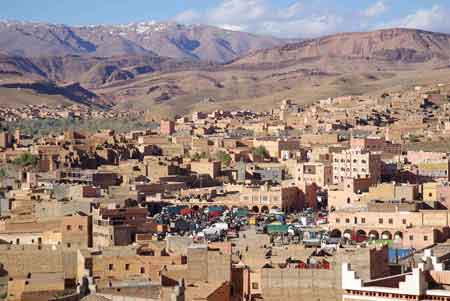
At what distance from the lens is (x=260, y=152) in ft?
190

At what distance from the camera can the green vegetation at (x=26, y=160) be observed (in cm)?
5226

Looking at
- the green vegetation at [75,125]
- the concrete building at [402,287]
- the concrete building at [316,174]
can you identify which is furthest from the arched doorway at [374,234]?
the green vegetation at [75,125]

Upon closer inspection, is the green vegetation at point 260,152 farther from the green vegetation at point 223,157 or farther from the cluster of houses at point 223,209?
the green vegetation at point 223,157

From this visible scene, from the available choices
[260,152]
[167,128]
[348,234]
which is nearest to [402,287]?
[348,234]

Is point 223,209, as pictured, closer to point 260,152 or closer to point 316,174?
point 316,174

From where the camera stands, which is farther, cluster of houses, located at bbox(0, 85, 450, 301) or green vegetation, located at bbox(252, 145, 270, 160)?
green vegetation, located at bbox(252, 145, 270, 160)

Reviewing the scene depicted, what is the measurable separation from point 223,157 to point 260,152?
9.45 ft

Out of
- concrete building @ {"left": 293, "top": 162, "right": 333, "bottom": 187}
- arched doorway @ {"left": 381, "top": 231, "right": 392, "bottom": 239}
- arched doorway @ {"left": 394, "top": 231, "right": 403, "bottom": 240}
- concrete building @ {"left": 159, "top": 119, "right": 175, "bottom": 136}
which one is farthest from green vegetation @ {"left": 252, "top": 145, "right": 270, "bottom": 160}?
arched doorway @ {"left": 394, "top": 231, "right": 403, "bottom": 240}

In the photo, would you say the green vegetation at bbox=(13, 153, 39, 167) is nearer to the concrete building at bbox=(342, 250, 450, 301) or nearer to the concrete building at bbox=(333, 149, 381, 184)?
Result: the concrete building at bbox=(333, 149, 381, 184)

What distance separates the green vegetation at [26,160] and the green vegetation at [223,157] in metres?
8.59

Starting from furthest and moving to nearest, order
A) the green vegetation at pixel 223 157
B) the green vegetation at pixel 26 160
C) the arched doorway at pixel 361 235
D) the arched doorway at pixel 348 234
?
the green vegetation at pixel 223 157, the green vegetation at pixel 26 160, the arched doorway at pixel 348 234, the arched doorway at pixel 361 235

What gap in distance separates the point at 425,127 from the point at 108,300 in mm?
52143

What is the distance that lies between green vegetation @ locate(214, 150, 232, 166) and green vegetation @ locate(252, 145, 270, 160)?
1512mm

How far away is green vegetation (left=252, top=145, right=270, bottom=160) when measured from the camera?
187 feet
